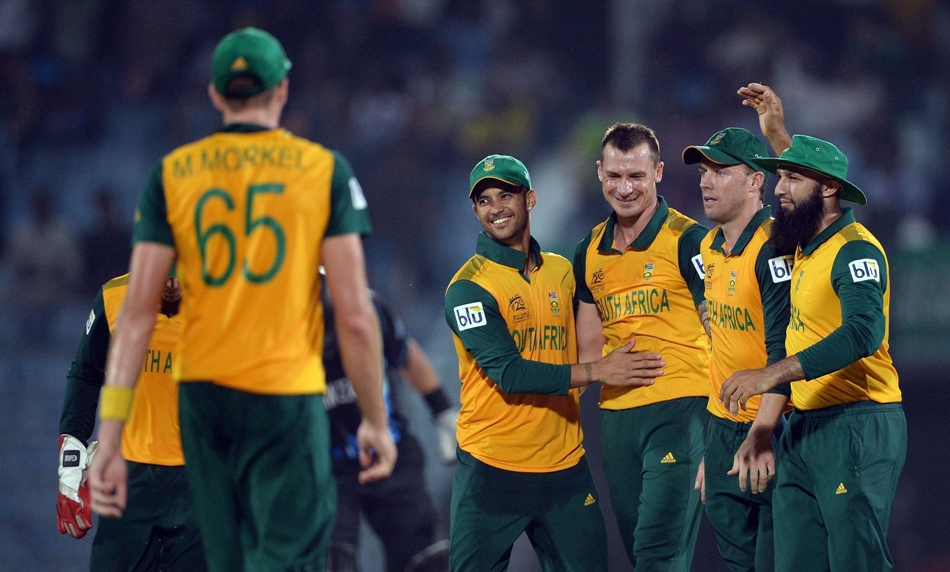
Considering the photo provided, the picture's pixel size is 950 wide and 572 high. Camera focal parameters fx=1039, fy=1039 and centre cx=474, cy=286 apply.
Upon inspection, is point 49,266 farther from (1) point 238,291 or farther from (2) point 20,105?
(1) point 238,291

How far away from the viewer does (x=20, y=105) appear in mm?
10133

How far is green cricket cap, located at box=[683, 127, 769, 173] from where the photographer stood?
4809 millimetres

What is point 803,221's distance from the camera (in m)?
4.31

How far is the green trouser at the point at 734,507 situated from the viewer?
4.63m

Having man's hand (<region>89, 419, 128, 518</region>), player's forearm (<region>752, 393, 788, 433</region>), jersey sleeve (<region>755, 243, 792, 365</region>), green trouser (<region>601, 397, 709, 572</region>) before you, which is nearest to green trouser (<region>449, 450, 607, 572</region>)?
green trouser (<region>601, 397, 709, 572</region>)

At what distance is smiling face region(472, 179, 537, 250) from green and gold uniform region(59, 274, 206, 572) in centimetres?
143

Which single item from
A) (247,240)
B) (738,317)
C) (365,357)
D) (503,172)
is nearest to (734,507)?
(738,317)

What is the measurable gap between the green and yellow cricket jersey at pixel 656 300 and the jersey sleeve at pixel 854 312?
2.73ft

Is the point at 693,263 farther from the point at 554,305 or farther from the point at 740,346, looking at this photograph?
the point at 554,305

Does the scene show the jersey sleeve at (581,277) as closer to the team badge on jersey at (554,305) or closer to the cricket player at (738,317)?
the team badge on jersey at (554,305)

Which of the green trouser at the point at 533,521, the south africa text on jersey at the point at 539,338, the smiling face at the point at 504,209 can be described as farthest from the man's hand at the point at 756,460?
the smiling face at the point at 504,209

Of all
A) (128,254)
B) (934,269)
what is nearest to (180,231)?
(128,254)

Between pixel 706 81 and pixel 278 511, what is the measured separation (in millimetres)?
8766

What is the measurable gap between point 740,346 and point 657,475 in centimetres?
68
